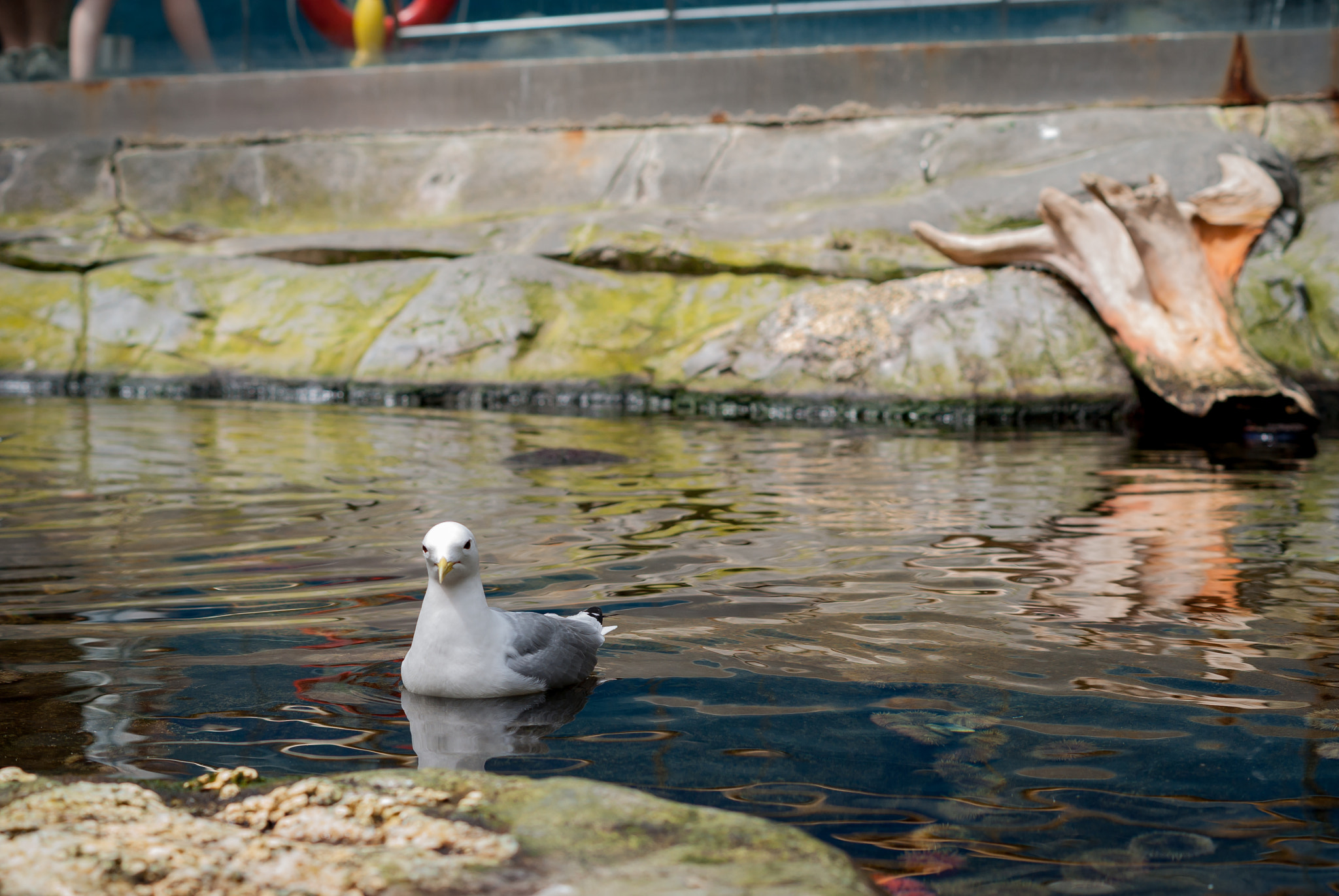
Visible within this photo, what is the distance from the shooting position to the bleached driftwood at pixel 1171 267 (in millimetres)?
9047

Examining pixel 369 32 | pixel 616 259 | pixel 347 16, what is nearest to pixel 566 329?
pixel 616 259

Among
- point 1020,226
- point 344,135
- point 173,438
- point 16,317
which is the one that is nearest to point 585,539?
point 173,438

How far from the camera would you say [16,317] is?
38.5ft

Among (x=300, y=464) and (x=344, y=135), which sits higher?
(x=344, y=135)

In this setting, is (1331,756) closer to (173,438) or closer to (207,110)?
(173,438)

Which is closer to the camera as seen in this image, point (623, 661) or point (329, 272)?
point (623, 661)

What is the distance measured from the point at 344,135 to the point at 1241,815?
44.3 feet

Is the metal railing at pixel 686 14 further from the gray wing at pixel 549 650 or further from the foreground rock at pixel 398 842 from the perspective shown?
the foreground rock at pixel 398 842

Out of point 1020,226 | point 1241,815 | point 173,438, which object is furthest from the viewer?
point 1020,226

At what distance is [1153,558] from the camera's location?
4.70m

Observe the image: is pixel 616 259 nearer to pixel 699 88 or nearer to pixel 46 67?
pixel 699 88

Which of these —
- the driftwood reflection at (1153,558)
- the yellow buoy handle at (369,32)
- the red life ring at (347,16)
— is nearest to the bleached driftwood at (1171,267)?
the driftwood reflection at (1153,558)

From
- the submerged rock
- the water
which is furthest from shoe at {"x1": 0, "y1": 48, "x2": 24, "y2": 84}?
the submerged rock

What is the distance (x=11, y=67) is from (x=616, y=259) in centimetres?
887
